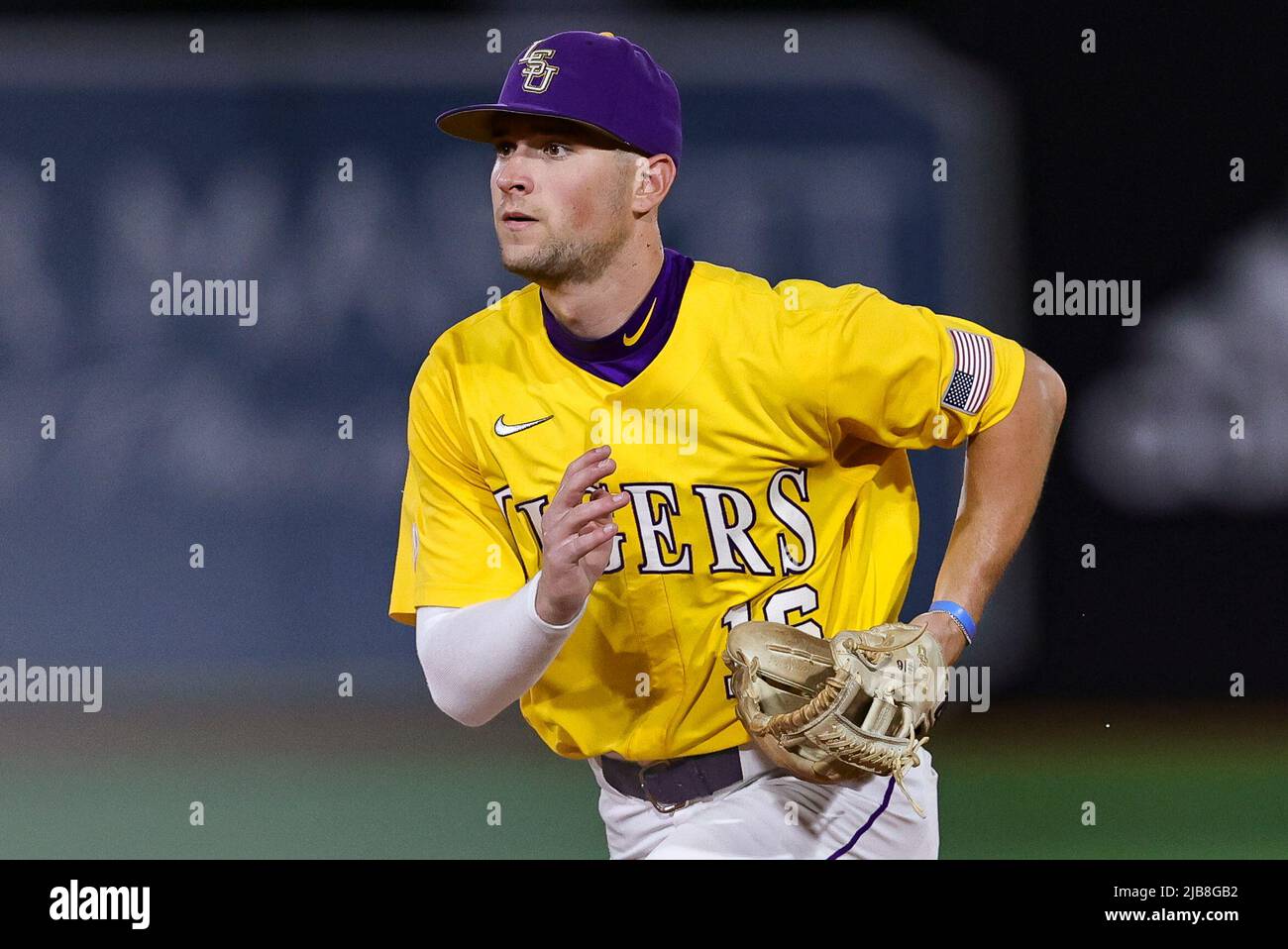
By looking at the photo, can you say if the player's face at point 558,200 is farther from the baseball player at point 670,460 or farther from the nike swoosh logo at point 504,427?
the nike swoosh logo at point 504,427

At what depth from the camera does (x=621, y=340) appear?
113 inches

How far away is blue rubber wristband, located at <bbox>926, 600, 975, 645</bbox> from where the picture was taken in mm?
2883

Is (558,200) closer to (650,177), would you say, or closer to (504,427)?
(650,177)

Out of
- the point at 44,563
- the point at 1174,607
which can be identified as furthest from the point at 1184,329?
the point at 44,563

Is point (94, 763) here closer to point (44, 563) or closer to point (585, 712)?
point (44, 563)

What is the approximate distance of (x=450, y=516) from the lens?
2928 millimetres

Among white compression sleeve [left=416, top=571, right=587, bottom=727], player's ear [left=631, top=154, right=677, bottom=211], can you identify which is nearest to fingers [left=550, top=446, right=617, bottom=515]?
white compression sleeve [left=416, top=571, right=587, bottom=727]

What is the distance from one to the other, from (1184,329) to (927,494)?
0.67m

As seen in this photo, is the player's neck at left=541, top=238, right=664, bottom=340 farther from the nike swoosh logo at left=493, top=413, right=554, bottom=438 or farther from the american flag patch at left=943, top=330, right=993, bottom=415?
the american flag patch at left=943, top=330, right=993, bottom=415

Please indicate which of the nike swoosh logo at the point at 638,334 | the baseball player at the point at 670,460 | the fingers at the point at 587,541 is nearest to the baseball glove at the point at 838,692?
the baseball player at the point at 670,460

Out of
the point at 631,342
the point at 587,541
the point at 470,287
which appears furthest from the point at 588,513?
the point at 470,287

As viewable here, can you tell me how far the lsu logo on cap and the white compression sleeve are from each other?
86cm

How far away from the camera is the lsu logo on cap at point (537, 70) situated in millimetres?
2824

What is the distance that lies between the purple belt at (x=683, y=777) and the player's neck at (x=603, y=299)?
781 mm
